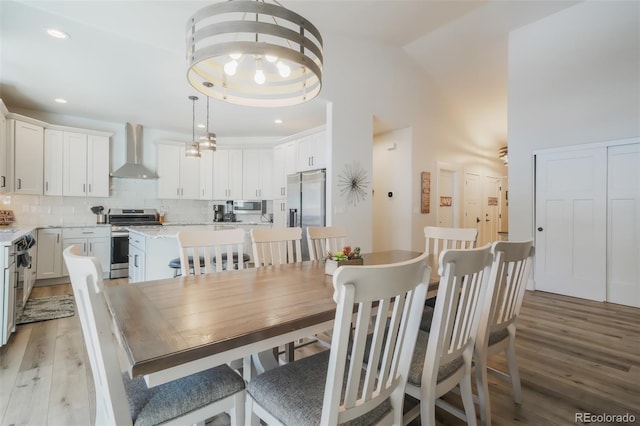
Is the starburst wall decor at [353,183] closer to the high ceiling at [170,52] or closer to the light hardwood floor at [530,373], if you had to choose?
the high ceiling at [170,52]

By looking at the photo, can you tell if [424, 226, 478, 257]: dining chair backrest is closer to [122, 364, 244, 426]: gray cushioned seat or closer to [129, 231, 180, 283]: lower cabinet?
[122, 364, 244, 426]: gray cushioned seat

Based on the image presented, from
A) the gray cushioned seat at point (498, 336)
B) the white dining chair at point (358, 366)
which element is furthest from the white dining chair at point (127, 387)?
the gray cushioned seat at point (498, 336)

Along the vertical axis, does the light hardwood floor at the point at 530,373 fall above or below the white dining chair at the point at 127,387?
below

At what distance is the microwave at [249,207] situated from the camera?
642 centimetres

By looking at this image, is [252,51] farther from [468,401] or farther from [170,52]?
[170,52]

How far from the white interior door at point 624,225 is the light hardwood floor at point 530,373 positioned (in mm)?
566

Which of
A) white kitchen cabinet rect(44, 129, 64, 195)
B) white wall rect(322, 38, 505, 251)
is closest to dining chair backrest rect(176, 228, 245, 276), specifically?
white wall rect(322, 38, 505, 251)

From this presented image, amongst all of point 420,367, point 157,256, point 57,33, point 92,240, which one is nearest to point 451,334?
point 420,367

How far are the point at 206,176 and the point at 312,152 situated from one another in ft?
8.10

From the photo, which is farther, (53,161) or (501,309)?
(53,161)

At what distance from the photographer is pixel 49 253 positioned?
14.4 feet

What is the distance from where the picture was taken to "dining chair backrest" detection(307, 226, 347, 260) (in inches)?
99.5

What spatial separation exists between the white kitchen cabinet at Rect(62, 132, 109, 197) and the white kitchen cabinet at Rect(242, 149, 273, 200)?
7.80 feet

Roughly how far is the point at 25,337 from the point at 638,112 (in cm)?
675
